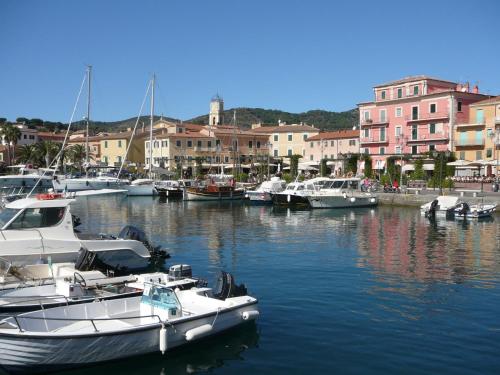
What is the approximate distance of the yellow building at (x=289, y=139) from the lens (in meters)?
106

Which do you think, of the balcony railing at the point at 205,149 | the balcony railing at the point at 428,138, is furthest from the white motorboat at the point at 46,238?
the balcony railing at the point at 205,149

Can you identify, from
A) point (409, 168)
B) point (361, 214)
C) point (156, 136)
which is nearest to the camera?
point (361, 214)

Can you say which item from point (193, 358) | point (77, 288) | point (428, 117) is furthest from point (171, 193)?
point (193, 358)

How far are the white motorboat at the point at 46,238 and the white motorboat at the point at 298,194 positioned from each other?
36.7 metres

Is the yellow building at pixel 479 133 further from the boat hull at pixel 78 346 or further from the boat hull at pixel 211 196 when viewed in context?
the boat hull at pixel 78 346

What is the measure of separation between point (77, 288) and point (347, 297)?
8.38 metres

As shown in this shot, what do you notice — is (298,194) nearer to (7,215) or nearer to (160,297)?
(7,215)

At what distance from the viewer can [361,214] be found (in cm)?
4991

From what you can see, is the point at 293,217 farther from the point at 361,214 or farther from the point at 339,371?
the point at 339,371

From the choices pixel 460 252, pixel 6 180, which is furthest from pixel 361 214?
pixel 6 180

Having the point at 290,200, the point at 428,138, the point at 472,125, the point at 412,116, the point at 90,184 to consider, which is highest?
the point at 412,116

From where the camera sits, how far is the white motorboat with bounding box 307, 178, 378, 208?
55.8m

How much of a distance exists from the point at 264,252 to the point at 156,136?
81.9 metres

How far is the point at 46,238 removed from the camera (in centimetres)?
2006
